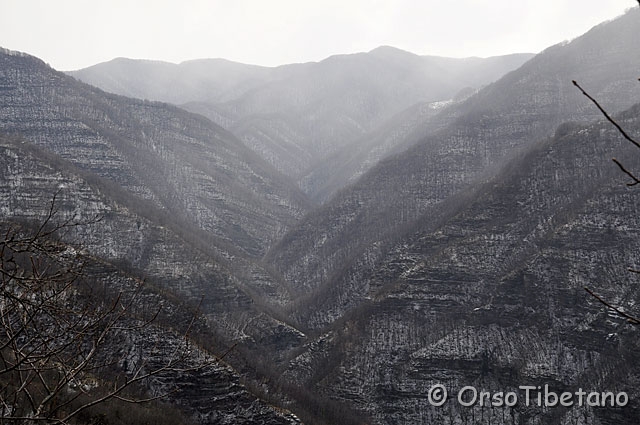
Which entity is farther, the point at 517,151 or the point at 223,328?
the point at 517,151

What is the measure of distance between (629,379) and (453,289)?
35636mm

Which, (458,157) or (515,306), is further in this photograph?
(458,157)

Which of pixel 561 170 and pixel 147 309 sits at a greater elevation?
pixel 561 170

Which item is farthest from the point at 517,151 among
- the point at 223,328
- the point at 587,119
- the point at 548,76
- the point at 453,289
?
the point at 223,328

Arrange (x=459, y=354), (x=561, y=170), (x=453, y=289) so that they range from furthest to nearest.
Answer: (x=561, y=170)
(x=453, y=289)
(x=459, y=354)

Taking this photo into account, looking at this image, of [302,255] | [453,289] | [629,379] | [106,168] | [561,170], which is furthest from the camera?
[302,255]

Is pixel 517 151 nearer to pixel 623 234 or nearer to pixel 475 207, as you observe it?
pixel 475 207

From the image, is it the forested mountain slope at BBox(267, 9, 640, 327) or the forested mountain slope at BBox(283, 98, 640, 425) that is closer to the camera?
the forested mountain slope at BBox(283, 98, 640, 425)

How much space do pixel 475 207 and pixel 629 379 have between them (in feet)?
170

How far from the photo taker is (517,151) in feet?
496

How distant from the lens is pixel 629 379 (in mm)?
70688

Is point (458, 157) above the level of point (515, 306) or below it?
above

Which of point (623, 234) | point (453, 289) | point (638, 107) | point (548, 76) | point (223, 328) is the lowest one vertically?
point (223, 328)

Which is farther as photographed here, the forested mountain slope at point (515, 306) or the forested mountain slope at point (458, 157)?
the forested mountain slope at point (458, 157)
